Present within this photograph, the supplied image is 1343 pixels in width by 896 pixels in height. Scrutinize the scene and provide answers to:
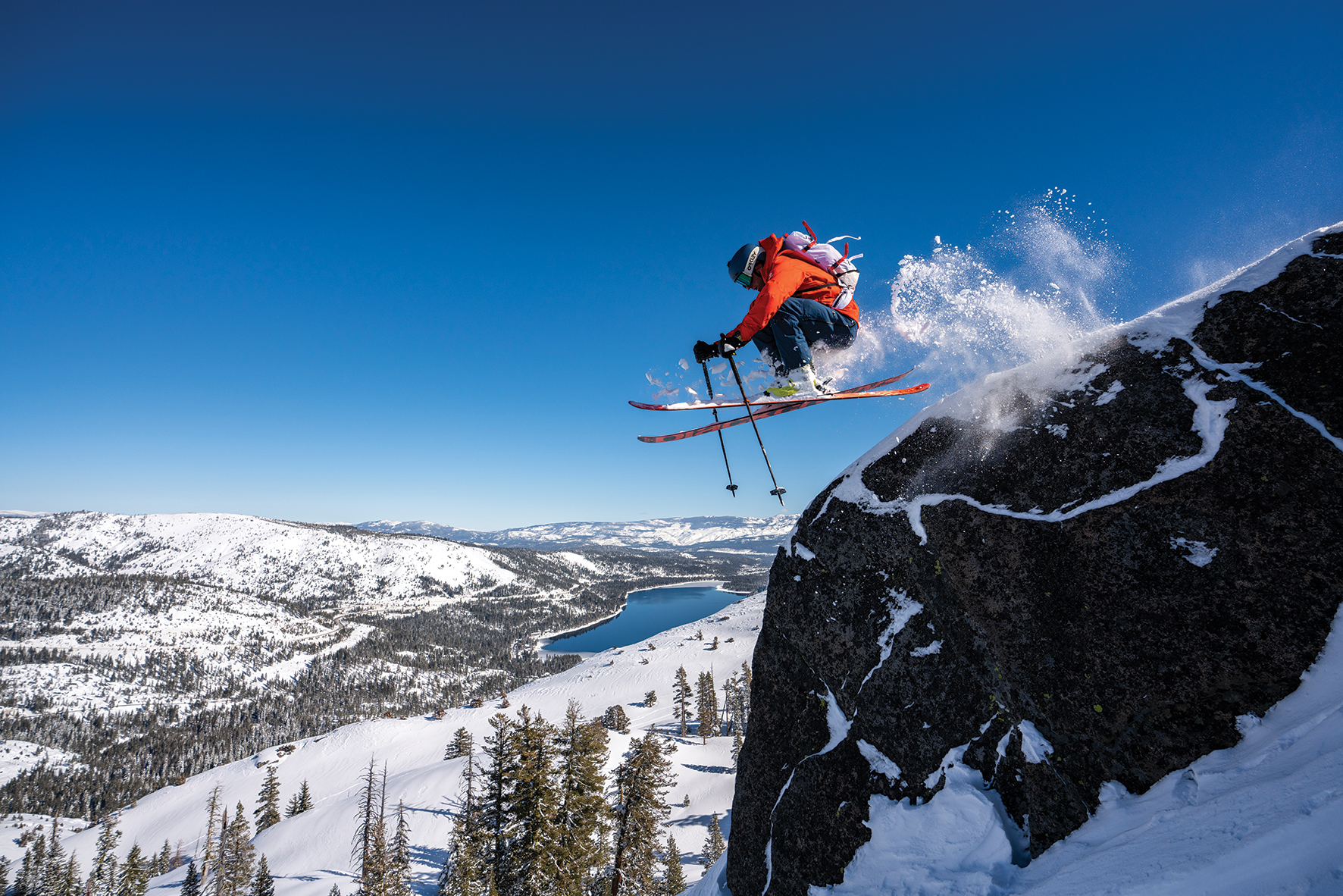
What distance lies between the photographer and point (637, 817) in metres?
22.6

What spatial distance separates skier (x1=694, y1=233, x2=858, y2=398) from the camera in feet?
22.8

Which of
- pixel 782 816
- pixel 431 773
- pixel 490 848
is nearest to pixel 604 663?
pixel 431 773

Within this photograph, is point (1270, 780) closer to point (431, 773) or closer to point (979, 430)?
point (979, 430)

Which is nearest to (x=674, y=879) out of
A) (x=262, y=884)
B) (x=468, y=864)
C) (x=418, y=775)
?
(x=468, y=864)

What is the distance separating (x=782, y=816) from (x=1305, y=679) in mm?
4977

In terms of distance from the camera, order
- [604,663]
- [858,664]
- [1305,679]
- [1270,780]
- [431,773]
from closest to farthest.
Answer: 1. [1270,780]
2. [1305,679]
3. [858,664]
4. [431,773]
5. [604,663]

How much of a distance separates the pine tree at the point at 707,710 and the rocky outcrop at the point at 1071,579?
250 ft

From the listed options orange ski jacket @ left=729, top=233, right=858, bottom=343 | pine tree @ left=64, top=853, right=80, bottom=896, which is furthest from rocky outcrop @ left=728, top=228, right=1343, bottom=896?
pine tree @ left=64, top=853, right=80, bottom=896

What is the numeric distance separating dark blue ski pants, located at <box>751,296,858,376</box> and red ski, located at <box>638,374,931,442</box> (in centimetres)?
133

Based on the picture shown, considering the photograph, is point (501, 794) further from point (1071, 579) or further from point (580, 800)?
point (1071, 579)

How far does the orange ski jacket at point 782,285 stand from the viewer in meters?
6.84

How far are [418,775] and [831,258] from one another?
277 ft

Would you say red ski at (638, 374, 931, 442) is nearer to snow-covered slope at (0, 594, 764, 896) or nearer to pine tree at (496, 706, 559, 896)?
pine tree at (496, 706, 559, 896)

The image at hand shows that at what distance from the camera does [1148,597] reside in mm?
4387
